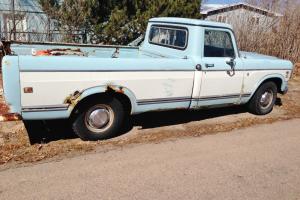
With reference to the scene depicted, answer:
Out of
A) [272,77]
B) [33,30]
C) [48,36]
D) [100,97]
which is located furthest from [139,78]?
[33,30]

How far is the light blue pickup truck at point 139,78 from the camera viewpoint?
4.39 metres

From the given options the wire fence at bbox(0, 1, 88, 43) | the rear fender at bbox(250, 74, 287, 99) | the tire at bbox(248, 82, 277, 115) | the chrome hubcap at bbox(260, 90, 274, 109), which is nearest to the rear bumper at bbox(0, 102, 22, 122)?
the rear fender at bbox(250, 74, 287, 99)

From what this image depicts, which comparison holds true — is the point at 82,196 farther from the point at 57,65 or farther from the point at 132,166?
the point at 57,65

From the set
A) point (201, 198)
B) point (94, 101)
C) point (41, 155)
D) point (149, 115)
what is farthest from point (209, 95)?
point (41, 155)

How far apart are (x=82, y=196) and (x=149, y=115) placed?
9.82 ft

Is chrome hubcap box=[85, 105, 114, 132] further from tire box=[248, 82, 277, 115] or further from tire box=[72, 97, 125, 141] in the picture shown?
tire box=[248, 82, 277, 115]

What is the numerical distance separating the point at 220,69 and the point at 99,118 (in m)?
2.16

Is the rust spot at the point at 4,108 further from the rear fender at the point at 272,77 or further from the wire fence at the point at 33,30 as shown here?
the wire fence at the point at 33,30

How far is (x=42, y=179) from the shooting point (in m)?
4.02

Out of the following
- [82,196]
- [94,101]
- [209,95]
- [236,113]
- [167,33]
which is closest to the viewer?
[82,196]

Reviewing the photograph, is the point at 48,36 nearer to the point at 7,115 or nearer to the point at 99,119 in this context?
the point at 99,119

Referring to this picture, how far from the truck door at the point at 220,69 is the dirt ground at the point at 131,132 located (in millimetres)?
504

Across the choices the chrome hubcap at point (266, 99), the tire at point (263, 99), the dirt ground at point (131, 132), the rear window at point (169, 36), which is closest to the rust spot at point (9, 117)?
the dirt ground at point (131, 132)

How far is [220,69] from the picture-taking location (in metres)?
5.85
